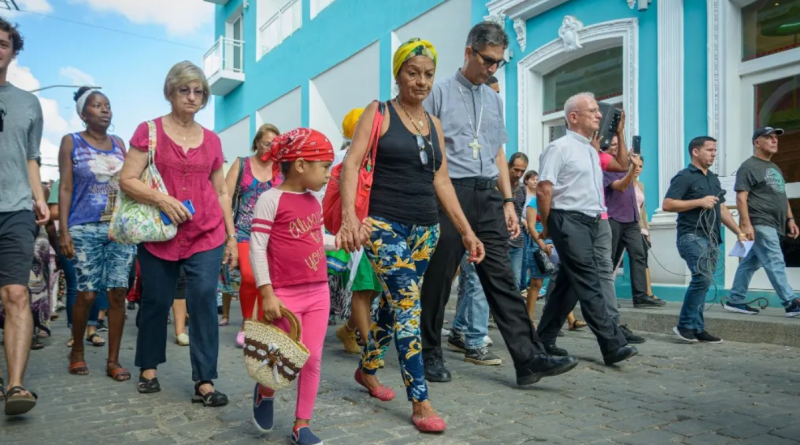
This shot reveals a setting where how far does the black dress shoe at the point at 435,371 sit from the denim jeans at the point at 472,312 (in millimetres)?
756

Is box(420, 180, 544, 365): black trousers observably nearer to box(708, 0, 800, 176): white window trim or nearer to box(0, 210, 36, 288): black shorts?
box(0, 210, 36, 288): black shorts

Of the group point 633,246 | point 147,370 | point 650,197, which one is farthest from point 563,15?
point 147,370

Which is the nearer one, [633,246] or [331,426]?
[331,426]

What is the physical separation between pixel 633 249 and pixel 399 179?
15.0ft

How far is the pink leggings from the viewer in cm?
305

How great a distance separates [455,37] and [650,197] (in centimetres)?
518

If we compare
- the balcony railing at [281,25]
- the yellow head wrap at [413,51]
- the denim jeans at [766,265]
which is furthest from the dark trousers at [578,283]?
the balcony railing at [281,25]

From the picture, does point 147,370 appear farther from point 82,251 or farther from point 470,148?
point 470,148

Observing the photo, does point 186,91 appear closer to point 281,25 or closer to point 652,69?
point 652,69

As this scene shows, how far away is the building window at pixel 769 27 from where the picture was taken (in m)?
7.77

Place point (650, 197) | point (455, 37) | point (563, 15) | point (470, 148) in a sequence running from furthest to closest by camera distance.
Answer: point (455, 37) < point (563, 15) < point (650, 197) < point (470, 148)

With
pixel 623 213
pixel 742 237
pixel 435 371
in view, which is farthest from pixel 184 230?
pixel 742 237

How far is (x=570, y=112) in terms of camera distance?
512cm

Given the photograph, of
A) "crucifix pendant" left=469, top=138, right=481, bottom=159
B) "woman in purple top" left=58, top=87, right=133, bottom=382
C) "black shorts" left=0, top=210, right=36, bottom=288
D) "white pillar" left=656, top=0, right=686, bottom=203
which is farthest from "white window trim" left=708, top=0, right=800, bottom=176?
"black shorts" left=0, top=210, right=36, bottom=288
